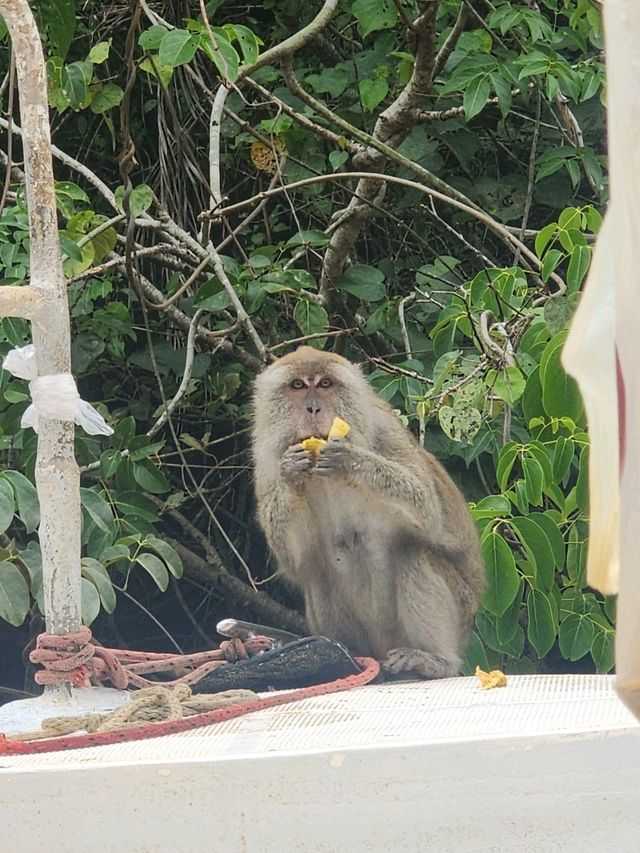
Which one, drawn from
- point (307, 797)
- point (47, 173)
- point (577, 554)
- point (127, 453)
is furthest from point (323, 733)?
point (127, 453)

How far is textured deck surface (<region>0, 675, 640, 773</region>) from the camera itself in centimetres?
255

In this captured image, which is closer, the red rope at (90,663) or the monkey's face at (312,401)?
the red rope at (90,663)

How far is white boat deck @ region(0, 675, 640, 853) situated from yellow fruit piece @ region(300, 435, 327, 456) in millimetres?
2083

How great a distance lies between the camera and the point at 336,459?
4531 millimetres

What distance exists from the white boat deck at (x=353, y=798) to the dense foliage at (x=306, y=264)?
1694mm

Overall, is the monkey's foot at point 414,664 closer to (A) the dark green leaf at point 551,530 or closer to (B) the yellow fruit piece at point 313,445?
(A) the dark green leaf at point 551,530

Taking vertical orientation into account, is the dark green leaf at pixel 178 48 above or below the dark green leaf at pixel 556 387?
above

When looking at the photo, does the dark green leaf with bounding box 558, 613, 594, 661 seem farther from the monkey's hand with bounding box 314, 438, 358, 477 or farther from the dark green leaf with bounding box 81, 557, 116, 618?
the dark green leaf with bounding box 81, 557, 116, 618

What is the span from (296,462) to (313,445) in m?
0.14

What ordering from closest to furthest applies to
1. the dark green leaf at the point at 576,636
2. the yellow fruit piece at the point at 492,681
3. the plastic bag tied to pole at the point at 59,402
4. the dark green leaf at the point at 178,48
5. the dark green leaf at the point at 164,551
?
the plastic bag tied to pole at the point at 59,402
the yellow fruit piece at the point at 492,681
the dark green leaf at the point at 178,48
the dark green leaf at the point at 576,636
the dark green leaf at the point at 164,551

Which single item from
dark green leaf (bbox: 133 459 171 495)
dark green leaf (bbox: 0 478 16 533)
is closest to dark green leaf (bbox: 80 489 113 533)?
dark green leaf (bbox: 0 478 16 533)

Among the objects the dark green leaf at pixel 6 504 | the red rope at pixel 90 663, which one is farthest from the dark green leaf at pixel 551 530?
the dark green leaf at pixel 6 504

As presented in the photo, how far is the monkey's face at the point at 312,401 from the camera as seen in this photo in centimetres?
473

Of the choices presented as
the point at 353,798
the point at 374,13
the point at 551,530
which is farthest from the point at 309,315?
the point at 353,798
